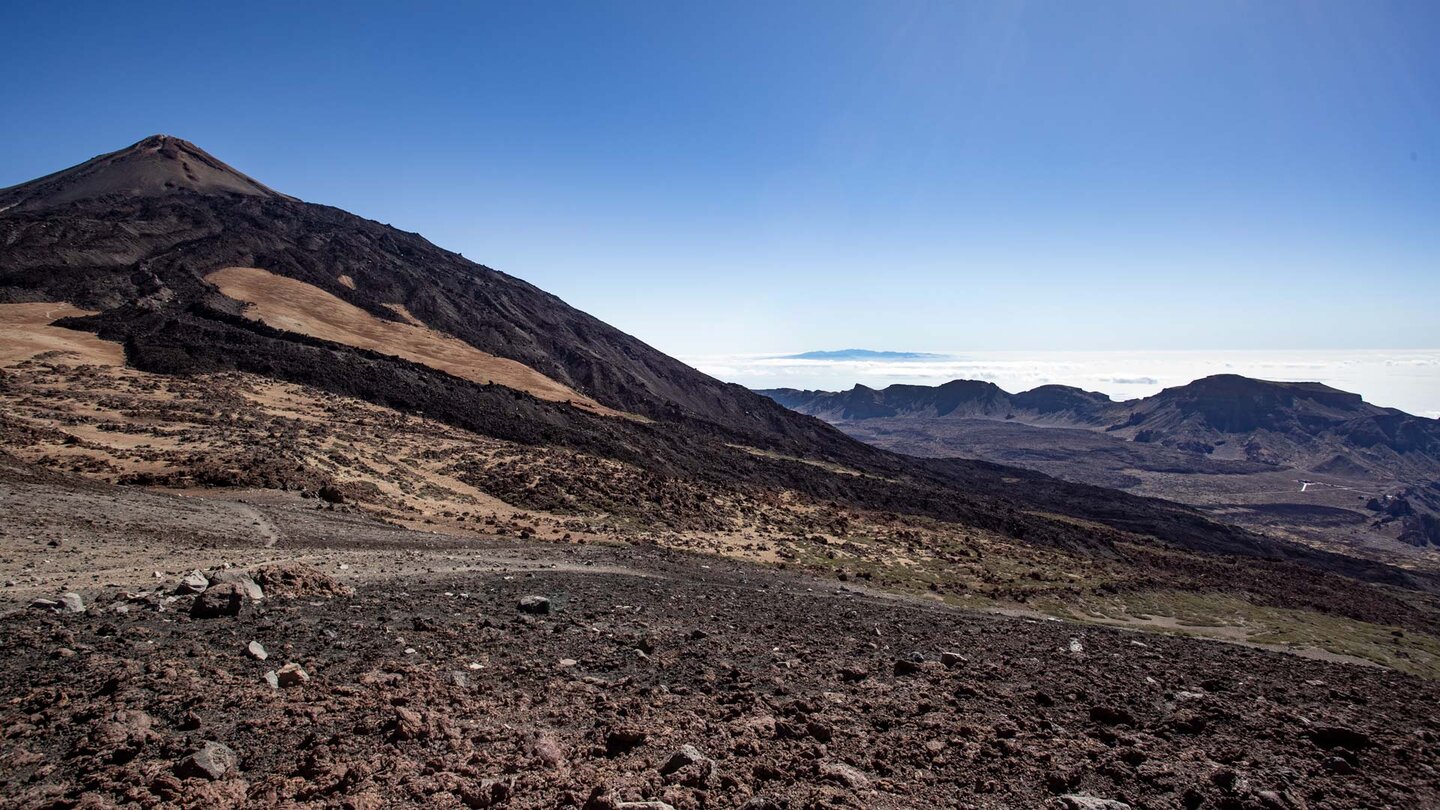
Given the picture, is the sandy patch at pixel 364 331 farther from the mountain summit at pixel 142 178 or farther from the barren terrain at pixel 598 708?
the mountain summit at pixel 142 178

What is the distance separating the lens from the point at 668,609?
12562 mm

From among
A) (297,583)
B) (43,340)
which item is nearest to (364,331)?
(43,340)

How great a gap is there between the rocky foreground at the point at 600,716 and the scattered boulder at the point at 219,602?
3 centimetres

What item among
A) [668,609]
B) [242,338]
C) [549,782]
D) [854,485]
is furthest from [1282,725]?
[242,338]

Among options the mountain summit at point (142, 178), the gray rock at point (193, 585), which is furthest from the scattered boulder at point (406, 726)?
the mountain summit at point (142, 178)

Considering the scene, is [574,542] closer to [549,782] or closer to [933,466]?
[549,782]

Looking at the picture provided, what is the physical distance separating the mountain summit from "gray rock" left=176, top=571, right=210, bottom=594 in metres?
103

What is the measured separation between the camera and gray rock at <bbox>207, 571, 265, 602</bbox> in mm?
8984

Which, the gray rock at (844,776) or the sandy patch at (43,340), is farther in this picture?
the sandy patch at (43,340)

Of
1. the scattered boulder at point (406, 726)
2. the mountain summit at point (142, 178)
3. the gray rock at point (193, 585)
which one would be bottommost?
the gray rock at point (193, 585)

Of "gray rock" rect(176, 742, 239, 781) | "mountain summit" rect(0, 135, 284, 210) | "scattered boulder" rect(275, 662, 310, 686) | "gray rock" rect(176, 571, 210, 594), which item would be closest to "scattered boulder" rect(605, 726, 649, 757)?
"gray rock" rect(176, 742, 239, 781)

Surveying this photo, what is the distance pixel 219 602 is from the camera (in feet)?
27.7

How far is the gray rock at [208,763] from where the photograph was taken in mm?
4723

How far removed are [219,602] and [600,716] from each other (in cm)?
566
